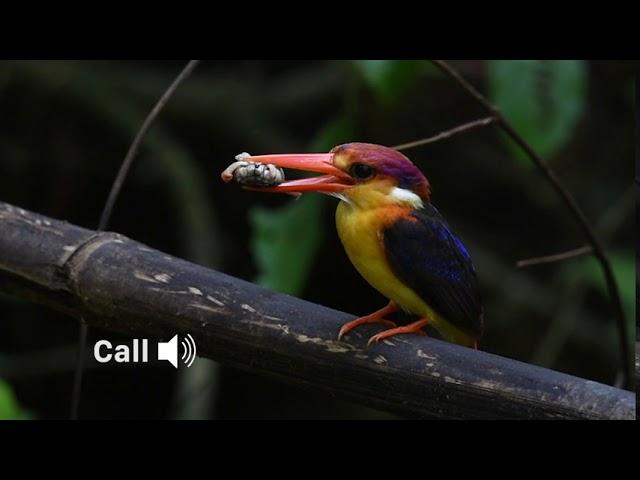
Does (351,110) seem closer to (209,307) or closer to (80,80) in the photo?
(209,307)

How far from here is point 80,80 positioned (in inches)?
126

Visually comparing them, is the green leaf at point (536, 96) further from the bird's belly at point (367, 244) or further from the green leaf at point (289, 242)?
the bird's belly at point (367, 244)

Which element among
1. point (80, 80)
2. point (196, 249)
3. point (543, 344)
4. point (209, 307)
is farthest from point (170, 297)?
point (80, 80)

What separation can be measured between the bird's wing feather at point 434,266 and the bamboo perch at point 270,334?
84mm

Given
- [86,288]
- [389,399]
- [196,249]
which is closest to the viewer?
[389,399]

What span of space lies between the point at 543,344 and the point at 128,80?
4.76ft

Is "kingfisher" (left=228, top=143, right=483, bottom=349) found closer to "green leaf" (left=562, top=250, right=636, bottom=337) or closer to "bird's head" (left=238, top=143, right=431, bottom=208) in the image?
"bird's head" (left=238, top=143, right=431, bottom=208)

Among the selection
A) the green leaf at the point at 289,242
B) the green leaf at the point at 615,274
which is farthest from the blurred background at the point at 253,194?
the green leaf at the point at 289,242

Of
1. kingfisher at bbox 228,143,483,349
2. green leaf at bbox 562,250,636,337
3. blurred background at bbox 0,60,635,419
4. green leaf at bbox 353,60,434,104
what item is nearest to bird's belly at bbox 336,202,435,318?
kingfisher at bbox 228,143,483,349

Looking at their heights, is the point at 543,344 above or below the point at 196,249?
below

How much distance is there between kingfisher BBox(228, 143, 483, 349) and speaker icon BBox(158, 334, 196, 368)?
0.21 m

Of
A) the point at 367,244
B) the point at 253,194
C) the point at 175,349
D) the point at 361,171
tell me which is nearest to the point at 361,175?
the point at 361,171

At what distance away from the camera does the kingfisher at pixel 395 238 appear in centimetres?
143

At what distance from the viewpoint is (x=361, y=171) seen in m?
1.43
